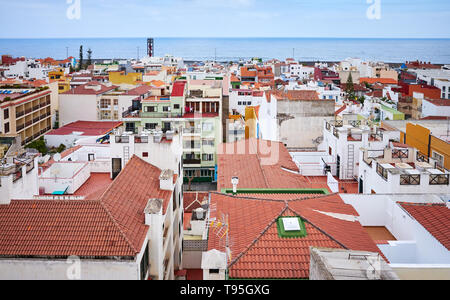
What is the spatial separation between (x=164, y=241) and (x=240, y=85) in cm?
2386

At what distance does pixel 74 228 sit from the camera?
4.70 meters

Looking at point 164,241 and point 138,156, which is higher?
point 138,156

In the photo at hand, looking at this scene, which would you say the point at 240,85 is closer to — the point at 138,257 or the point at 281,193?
the point at 281,193

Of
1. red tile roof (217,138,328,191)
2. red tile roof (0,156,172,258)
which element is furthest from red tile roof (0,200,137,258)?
red tile roof (217,138,328,191)

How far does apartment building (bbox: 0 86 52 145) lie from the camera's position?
18483 mm

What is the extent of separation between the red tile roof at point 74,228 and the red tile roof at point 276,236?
93cm

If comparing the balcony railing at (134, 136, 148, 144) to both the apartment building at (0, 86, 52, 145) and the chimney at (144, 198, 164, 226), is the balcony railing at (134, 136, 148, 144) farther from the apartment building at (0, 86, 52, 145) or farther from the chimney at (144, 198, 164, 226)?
the apartment building at (0, 86, 52, 145)

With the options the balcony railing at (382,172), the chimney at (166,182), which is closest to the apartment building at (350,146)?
the balcony railing at (382,172)

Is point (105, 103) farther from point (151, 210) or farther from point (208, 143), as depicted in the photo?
point (151, 210)

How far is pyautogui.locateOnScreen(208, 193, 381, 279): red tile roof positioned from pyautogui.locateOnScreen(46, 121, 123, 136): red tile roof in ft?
47.6

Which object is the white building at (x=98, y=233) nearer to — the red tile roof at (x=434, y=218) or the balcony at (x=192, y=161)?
the red tile roof at (x=434, y=218)

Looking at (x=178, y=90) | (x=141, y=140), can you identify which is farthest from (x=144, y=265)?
(x=178, y=90)
